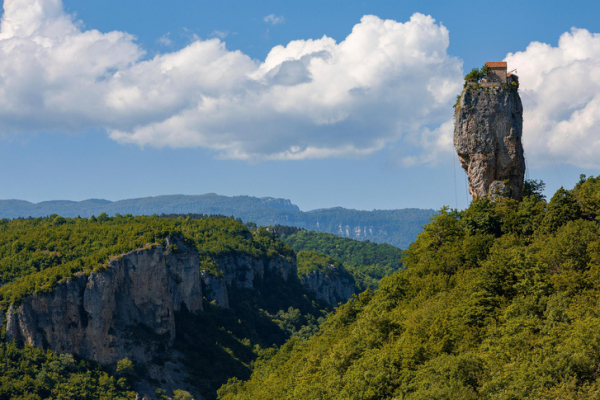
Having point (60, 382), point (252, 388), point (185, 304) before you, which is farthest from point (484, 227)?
point (185, 304)

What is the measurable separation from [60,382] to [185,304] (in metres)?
44.6

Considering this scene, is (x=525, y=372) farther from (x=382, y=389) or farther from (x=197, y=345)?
(x=197, y=345)

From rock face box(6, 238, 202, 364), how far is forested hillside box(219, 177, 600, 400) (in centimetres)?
5385

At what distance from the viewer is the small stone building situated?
57.6 m

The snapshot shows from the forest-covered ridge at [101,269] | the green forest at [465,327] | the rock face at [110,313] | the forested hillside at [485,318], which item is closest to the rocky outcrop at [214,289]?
the forest-covered ridge at [101,269]

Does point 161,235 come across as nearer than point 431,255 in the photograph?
No

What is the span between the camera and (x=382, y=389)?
3719 cm

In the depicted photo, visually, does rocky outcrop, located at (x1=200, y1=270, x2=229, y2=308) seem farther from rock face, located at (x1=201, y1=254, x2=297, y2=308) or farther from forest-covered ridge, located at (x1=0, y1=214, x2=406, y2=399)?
forest-covered ridge, located at (x1=0, y1=214, x2=406, y2=399)

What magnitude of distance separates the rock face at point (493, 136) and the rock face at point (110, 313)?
246ft

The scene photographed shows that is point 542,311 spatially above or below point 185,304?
above

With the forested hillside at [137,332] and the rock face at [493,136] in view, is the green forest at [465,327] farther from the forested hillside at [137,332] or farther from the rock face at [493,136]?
the rock face at [493,136]

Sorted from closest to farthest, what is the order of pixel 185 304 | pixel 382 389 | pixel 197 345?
pixel 382 389
pixel 197 345
pixel 185 304

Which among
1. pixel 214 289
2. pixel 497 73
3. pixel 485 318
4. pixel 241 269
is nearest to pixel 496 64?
pixel 497 73

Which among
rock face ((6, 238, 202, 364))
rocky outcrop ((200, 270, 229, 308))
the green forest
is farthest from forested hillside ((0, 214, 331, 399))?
rocky outcrop ((200, 270, 229, 308))
